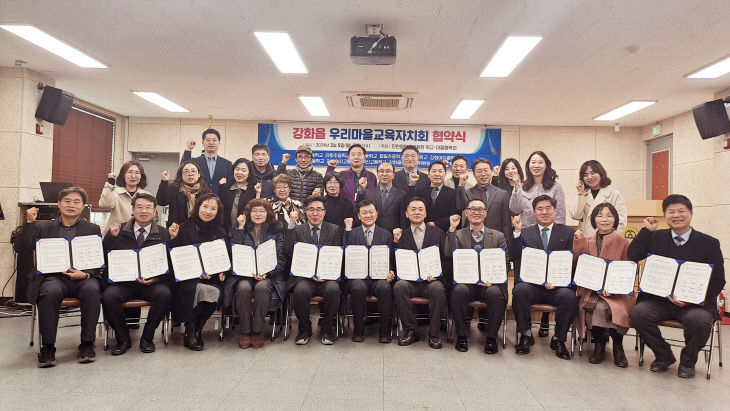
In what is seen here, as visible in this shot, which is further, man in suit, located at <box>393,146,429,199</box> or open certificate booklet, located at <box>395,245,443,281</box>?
man in suit, located at <box>393,146,429,199</box>

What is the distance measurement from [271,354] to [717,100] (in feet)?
23.6

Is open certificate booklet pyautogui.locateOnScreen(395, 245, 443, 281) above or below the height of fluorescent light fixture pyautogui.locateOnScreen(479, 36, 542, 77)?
below

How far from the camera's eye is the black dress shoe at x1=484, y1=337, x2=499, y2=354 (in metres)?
3.94

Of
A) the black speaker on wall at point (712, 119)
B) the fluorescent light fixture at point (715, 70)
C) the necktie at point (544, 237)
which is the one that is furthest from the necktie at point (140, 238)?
the black speaker on wall at point (712, 119)

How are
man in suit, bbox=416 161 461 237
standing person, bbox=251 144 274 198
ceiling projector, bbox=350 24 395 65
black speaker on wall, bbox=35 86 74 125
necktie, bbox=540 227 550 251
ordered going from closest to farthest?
necktie, bbox=540 227 550 251 < ceiling projector, bbox=350 24 395 65 < man in suit, bbox=416 161 461 237 < standing person, bbox=251 144 274 198 < black speaker on wall, bbox=35 86 74 125

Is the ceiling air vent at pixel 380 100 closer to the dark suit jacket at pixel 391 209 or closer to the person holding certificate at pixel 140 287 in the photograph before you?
the dark suit jacket at pixel 391 209

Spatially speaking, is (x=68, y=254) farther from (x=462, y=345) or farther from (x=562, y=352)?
(x=562, y=352)

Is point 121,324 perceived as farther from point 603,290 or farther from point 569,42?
point 569,42

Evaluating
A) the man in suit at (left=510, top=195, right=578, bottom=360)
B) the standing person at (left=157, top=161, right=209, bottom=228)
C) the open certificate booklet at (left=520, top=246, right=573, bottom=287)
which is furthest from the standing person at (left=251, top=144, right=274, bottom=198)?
the open certificate booklet at (left=520, top=246, right=573, bottom=287)

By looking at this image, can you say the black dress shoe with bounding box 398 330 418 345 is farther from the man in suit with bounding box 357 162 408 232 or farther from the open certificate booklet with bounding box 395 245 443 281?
the man in suit with bounding box 357 162 408 232

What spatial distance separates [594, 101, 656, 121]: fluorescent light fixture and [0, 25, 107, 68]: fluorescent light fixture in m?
8.37

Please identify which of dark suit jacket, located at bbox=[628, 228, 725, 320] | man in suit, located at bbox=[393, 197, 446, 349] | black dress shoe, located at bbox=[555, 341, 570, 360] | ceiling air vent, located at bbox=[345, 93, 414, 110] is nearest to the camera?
dark suit jacket, located at bbox=[628, 228, 725, 320]

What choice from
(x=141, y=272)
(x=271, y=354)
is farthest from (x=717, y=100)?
(x=141, y=272)

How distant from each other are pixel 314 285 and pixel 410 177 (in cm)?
181
